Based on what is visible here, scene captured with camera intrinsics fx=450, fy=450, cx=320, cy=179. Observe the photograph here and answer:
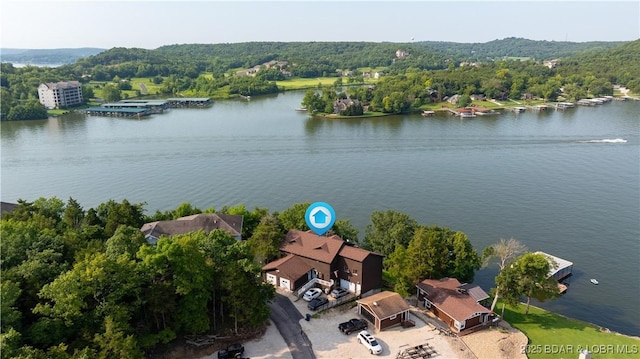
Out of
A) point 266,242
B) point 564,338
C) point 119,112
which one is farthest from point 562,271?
point 119,112

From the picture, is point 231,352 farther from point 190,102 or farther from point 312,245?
point 190,102

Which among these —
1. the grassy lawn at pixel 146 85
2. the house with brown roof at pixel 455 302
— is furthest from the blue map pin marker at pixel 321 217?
the grassy lawn at pixel 146 85

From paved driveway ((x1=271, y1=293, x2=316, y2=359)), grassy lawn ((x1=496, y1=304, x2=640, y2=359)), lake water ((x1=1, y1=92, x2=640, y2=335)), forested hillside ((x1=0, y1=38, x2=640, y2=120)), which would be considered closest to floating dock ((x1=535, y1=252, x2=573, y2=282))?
lake water ((x1=1, y1=92, x2=640, y2=335))

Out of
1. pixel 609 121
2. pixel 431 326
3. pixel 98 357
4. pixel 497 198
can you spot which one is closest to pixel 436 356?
pixel 431 326

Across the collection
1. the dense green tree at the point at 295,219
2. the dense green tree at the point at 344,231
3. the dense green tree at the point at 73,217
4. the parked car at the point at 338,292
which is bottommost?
the parked car at the point at 338,292

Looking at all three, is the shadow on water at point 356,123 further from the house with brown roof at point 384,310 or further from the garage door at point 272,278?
the house with brown roof at point 384,310

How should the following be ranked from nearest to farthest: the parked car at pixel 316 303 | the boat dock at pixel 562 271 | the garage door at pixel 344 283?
1. the parked car at pixel 316 303
2. the garage door at pixel 344 283
3. the boat dock at pixel 562 271
